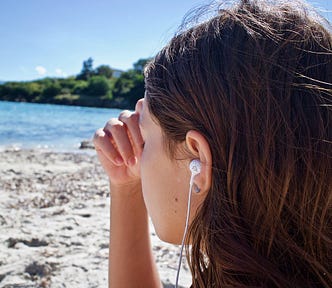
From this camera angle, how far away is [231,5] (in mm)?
891

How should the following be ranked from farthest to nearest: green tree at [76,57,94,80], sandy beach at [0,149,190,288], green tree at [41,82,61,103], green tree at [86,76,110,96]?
green tree at [76,57,94,80], green tree at [41,82,61,103], green tree at [86,76,110,96], sandy beach at [0,149,190,288]

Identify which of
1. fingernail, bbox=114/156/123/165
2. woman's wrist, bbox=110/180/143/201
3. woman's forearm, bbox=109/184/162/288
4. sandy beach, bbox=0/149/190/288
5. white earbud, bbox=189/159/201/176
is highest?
white earbud, bbox=189/159/201/176

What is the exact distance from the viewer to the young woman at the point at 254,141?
733 millimetres

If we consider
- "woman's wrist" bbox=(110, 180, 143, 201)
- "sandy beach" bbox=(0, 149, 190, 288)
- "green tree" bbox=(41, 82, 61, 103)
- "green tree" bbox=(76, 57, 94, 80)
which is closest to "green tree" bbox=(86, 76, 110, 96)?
"green tree" bbox=(41, 82, 61, 103)

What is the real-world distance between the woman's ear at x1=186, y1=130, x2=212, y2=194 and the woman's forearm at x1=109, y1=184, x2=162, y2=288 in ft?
1.81

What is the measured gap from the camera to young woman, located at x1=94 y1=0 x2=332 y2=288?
73cm

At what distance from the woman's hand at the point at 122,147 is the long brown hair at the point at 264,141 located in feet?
1.12

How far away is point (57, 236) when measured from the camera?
282 cm

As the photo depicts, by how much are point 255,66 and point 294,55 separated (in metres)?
0.08

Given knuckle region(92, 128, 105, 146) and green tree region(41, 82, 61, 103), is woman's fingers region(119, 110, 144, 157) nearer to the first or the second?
knuckle region(92, 128, 105, 146)

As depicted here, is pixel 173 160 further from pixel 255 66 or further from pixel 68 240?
pixel 68 240

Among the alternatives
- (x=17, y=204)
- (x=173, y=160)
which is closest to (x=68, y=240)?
(x=17, y=204)

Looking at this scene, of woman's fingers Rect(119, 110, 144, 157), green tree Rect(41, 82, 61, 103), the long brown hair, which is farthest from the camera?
green tree Rect(41, 82, 61, 103)

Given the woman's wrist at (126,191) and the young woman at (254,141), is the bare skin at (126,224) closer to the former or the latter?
the woman's wrist at (126,191)
